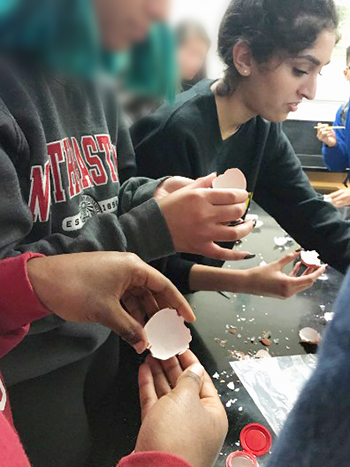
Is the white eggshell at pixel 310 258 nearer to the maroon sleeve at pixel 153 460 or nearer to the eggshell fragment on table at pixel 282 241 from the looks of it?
the eggshell fragment on table at pixel 282 241

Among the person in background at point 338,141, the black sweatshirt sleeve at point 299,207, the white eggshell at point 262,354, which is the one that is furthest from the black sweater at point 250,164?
the person in background at point 338,141

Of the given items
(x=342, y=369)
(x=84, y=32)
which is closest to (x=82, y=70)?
(x=84, y=32)

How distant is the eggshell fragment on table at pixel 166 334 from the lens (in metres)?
0.54

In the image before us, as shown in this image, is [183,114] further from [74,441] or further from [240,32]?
[74,441]

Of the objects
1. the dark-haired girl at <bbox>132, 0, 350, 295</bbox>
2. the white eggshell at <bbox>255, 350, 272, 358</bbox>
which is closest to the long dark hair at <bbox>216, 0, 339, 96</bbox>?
the dark-haired girl at <bbox>132, 0, 350, 295</bbox>

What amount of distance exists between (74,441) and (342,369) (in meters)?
0.47

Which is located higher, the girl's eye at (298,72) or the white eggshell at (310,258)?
the girl's eye at (298,72)

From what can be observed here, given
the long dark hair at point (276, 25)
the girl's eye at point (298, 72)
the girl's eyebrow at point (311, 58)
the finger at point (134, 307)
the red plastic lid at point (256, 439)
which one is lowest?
the red plastic lid at point (256, 439)

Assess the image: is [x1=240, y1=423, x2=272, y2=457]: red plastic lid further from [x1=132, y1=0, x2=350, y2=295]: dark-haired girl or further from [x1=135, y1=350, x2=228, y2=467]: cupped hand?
[x1=132, y1=0, x2=350, y2=295]: dark-haired girl

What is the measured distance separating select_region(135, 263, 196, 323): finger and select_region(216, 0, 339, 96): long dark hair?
0.38 meters

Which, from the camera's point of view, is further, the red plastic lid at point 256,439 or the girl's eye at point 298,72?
the girl's eye at point 298,72

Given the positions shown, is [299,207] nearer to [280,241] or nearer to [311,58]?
[280,241]

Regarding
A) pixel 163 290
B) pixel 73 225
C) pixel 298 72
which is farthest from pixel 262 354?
pixel 298 72

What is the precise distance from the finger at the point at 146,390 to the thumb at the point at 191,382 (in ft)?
0.15
